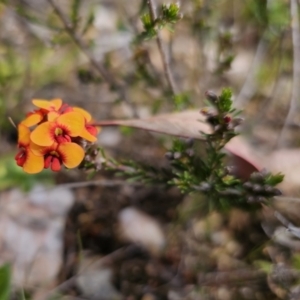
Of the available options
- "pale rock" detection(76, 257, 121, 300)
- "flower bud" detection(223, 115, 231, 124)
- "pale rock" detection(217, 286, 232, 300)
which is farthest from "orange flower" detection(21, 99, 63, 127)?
"pale rock" detection(217, 286, 232, 300)

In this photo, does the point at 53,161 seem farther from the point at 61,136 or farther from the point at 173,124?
the point at 173,124

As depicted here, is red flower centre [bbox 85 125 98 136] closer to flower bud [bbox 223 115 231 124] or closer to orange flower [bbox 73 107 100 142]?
orange flower [bbox 73 107 100 142]

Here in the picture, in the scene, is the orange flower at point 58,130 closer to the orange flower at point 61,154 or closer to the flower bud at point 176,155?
the orange flower at point 61,154

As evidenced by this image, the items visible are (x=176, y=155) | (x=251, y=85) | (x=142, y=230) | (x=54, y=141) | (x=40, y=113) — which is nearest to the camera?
(x=54, y=141)

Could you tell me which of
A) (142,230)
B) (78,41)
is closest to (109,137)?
(142,230)

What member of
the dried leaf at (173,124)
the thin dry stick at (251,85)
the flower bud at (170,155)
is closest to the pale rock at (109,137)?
the thin dry stick at (251,85)
